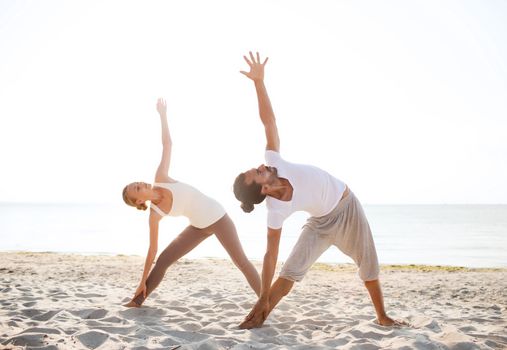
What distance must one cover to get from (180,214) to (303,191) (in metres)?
1.72

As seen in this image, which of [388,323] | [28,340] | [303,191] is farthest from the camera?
[388,323]

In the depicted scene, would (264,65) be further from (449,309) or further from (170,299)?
(449,309)

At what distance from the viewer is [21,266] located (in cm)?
984

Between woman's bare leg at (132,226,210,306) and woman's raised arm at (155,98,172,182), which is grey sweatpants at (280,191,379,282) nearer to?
woman's bare leg at (132,226,210,306)

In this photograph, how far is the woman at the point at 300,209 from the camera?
386 centimetres

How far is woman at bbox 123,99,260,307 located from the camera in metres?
4.99

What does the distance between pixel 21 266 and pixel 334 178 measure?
828 cm

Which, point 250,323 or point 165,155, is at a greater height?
point 165,155

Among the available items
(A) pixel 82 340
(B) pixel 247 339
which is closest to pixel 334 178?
(B) pixel 247 339

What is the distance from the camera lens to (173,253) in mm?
5188

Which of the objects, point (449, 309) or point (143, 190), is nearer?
point (143, 190)

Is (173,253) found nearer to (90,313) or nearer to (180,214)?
(180,214)

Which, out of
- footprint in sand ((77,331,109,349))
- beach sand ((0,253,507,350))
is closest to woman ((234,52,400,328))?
beach sand ((0,253,507,350))

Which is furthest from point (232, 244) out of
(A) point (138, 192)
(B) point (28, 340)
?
(B) point (28, 340)
